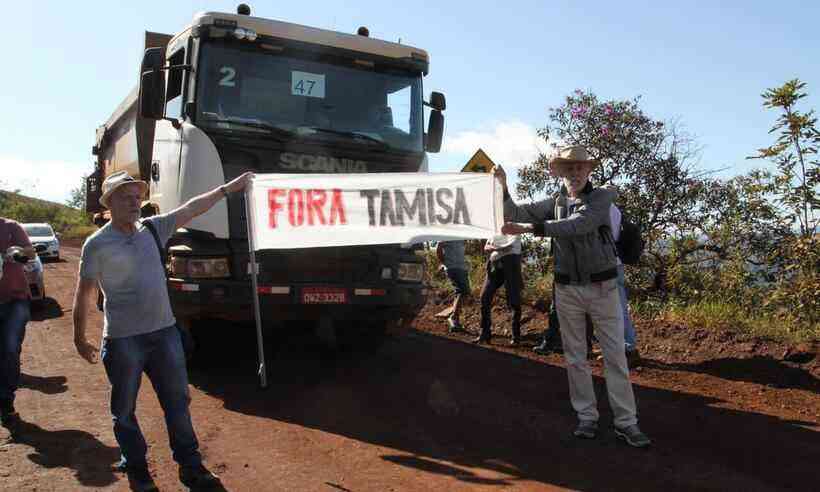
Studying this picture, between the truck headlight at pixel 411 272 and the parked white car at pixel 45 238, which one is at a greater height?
the parked white car at pixel 45 238

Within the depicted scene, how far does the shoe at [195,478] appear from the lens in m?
4.48

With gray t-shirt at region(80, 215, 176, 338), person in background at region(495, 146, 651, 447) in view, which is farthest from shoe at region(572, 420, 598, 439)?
gray t-shirt at region(80, 215, 176, 338)

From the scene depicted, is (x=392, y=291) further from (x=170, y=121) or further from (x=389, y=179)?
(x=170, y=121)

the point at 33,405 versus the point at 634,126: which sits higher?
the point at 634,126

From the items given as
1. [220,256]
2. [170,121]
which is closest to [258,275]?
[220,256]

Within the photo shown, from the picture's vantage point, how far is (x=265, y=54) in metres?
7.38

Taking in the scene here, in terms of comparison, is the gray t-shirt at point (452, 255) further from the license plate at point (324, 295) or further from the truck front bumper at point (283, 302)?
the license plate at point (324, 295)

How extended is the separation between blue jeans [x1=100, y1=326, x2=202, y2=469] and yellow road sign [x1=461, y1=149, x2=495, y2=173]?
6957 millimetres

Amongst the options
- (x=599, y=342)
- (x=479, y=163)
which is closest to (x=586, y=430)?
(x=599, y=342)

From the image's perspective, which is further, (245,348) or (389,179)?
(245,348)

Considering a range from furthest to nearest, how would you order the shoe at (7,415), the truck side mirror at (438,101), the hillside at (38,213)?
1. the hillside at (38,213)
2. the truck side mirror at (438,101)
3. the shoe at (7,415)

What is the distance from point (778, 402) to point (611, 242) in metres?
2.66

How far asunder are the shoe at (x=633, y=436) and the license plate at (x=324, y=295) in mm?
2839

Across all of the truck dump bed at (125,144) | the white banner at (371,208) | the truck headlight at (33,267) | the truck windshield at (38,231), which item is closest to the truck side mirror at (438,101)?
the white banner at (371,208)
